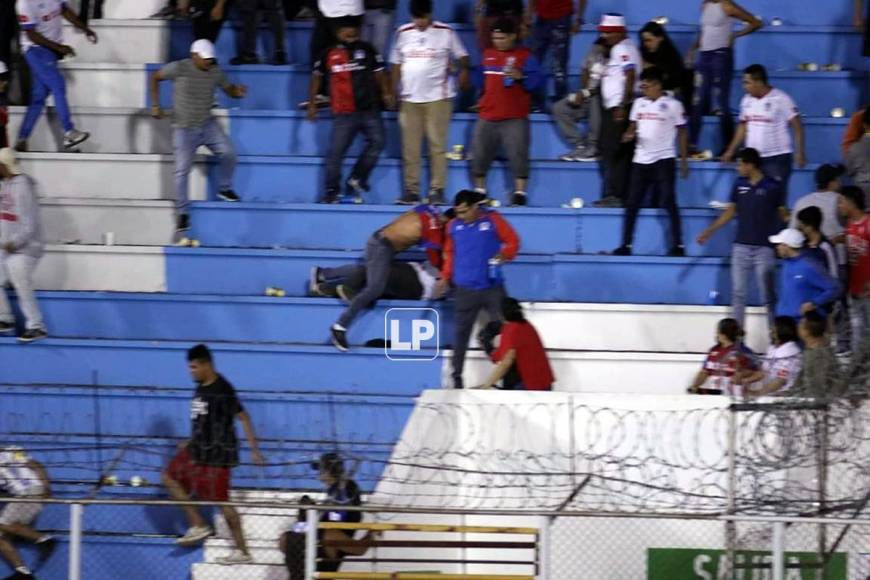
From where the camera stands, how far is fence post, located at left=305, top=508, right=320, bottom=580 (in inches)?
409

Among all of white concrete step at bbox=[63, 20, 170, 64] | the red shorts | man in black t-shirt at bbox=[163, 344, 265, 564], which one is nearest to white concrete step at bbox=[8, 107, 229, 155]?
white concrete step at bbox=[63, 20, 170, 64]

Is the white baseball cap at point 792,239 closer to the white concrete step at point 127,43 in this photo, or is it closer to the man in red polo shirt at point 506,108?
the man in red polo shirt at point 506,108

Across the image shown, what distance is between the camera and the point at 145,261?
604 inches

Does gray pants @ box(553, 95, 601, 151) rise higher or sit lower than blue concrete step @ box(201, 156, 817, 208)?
higher

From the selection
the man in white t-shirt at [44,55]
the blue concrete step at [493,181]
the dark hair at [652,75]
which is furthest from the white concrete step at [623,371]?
the man in white t-shirt at [44,55]

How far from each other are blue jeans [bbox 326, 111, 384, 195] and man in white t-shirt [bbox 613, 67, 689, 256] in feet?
7.44

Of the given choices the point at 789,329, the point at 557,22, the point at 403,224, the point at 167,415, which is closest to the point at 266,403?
the point at 167,415

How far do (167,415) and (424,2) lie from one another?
4446 mm

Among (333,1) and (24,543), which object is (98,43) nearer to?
A: (333,1)

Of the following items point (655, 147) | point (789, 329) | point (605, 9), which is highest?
point (605, 9)

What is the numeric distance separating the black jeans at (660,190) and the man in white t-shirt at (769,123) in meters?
0.83

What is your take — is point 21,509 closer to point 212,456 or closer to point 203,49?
point 212,456

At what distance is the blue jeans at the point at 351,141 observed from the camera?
15.3 metres

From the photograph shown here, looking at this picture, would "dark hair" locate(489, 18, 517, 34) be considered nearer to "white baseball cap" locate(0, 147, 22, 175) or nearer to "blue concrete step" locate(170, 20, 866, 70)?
"blue concrete step" locate(170, 20, 866, 70)
